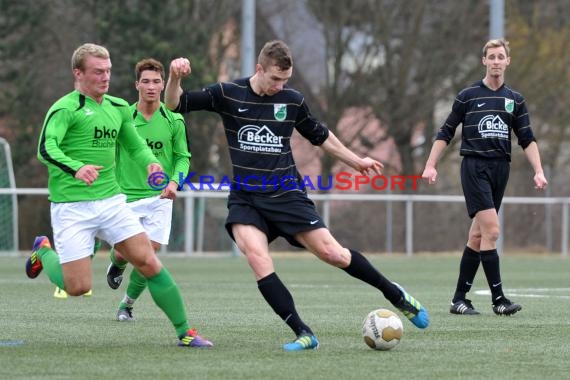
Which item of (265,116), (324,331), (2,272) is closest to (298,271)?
(2,272)

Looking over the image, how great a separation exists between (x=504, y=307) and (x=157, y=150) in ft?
10.5

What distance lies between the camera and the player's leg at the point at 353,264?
8109 millimetres

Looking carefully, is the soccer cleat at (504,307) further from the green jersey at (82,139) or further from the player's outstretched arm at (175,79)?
the player's outstretched arm at (175,79)

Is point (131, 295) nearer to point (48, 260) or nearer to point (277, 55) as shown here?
point (48, 260)

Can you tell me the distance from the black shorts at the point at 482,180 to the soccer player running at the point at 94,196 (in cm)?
357

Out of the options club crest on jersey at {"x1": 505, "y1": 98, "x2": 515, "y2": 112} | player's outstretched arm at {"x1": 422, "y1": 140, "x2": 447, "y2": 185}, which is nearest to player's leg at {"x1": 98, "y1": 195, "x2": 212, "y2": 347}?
player's outstretched arm at {"x1": 422, "y1": 140, "x2": 447, "y2": 185}

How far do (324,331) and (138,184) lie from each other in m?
2.39

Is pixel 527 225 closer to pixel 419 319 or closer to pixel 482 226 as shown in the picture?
pixel 482 226

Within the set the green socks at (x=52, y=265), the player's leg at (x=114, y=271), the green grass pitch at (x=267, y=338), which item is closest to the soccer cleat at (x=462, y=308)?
the green grass pitch at (x=267, y=338)

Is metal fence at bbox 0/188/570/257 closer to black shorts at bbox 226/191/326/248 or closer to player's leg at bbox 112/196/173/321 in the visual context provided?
player's leg at bbox 112/196/173/321

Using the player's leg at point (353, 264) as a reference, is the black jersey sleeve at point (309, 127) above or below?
above

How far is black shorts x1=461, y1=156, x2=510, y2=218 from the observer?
10820mm

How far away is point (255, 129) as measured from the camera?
8109 mm

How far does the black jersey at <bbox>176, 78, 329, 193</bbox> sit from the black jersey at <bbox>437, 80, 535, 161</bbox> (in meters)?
3.08
